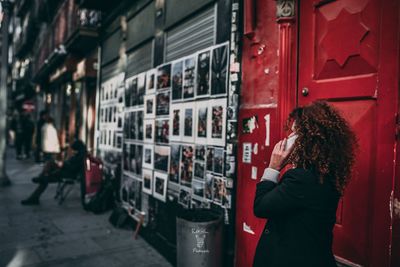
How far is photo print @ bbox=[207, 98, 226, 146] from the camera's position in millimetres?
4523

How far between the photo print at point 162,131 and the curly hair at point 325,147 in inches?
159

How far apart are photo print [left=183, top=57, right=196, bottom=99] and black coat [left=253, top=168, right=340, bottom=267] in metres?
3.23

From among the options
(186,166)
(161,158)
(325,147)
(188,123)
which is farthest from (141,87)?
(325,147)

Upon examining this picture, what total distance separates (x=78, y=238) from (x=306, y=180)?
5.10 meters

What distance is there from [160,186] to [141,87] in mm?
2062

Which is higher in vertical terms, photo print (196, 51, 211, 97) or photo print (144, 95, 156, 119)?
photo print (196, 51, 211, 97)

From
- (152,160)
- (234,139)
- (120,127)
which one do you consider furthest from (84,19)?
(234,139)

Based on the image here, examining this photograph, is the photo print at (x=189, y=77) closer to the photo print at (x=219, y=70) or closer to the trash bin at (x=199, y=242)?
the photo print at (x=219, y=70)

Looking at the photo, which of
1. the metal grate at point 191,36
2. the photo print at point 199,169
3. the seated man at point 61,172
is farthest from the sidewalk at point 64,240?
the metal grate at point 191,36

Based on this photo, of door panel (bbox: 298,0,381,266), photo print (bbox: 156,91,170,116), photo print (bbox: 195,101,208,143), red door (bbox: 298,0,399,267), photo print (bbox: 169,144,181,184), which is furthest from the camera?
photo print (bbox: 156,91,170,116)

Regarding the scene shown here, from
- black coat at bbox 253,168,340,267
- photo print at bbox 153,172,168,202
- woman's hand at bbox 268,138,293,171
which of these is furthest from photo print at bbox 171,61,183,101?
black coat at bbox 253,168,340,267

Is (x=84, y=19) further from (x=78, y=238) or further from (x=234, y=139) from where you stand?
(x=234, y=139)

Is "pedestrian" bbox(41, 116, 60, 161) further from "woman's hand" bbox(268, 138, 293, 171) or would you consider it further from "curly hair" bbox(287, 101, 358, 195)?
"curly hair" bbox(287, 101, 358, 195)

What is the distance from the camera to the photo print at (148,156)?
21.7 ft
